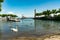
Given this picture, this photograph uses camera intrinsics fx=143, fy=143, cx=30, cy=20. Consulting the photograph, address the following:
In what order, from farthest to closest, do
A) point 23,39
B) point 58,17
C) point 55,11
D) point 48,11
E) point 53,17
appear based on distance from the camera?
point 48,11
point 55,11
point 53,17
point 58,17
point 23,39

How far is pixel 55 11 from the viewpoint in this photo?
139500mm

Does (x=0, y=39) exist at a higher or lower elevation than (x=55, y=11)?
lower

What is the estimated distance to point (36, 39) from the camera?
20.5 metres

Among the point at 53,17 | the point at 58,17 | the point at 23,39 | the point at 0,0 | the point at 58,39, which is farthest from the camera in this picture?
the point at 53,17

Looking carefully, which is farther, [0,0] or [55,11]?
[55,11]

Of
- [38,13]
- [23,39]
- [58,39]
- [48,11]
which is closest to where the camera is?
[58,39]

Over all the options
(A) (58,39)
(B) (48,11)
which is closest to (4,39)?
(A) (58,39)

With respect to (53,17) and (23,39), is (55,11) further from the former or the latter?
(23,39)

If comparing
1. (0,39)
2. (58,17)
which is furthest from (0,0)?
(58,17)

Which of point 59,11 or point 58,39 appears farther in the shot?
point 59,11

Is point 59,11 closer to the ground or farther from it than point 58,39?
farther from it

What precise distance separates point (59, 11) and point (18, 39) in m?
116

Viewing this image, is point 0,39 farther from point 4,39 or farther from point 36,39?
point 36,39

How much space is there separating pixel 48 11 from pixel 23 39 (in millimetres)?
132791
